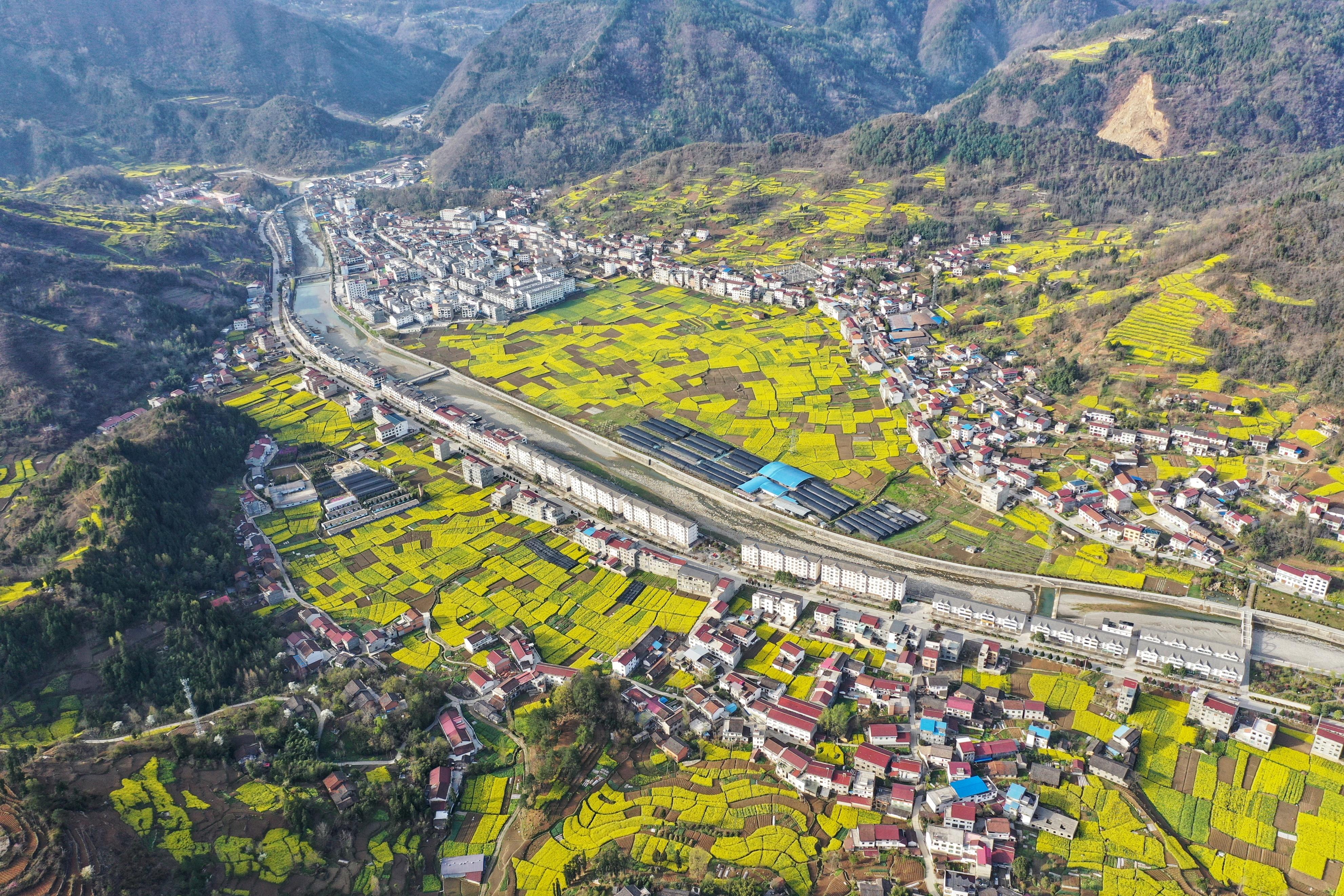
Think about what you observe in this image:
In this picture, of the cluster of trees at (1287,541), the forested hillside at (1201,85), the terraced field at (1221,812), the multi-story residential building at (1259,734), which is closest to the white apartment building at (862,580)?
the terraced field at (1221,812)

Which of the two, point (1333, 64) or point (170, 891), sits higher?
point (1333, 64)

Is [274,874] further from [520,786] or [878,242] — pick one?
[878,242]

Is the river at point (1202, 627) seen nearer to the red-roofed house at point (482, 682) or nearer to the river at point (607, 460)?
the river at point (607, 460)

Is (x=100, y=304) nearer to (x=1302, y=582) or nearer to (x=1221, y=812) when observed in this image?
(x=1221, y=812)

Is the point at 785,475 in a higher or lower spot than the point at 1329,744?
higher

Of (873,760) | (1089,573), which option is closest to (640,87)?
(1089,573)

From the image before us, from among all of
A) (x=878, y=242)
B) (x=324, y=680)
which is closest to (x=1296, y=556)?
(x=324, y=680)

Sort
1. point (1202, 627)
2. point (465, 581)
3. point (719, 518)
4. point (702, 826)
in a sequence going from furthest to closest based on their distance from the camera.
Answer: point (719, 518), point (465, 581), point (1202, 627), point (702, 826)
